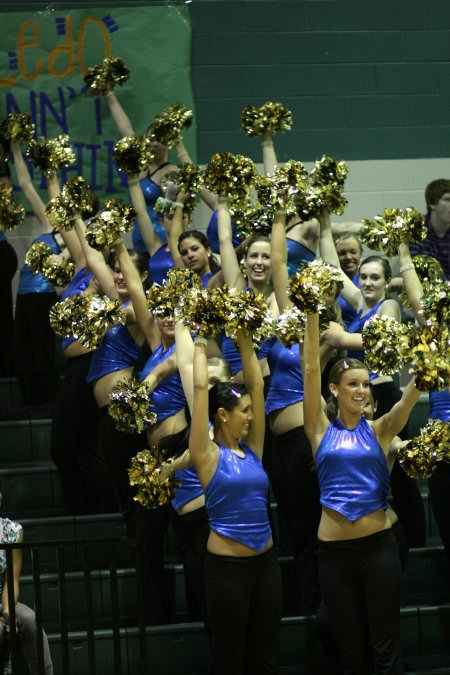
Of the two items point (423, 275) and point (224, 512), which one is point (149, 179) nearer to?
point (423, 275)

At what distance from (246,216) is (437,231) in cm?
130

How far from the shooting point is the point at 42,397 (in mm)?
5914

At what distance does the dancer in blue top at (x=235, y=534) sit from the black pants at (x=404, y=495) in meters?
0.88

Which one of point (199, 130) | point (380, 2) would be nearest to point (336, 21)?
point (380, 2)

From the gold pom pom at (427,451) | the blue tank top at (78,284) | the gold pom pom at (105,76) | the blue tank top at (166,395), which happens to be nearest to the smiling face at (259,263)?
the blue tank top at (166,395)

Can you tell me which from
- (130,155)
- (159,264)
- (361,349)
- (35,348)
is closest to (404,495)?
(361,349)

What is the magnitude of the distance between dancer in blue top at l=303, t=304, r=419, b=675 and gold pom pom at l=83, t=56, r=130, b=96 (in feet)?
8.27

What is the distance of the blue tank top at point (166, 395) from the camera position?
4.68 meters

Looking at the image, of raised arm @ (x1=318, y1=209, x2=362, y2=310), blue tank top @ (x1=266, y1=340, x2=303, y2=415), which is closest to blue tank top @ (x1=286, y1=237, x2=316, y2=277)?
raised arm @ (x1=318, y1=209, x2=362, y2=310)

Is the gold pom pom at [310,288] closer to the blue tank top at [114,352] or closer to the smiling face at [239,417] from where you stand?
the smiling face at [239,417]

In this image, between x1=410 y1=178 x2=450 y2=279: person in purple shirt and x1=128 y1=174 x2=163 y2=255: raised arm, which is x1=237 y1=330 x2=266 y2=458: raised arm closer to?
x1=128 y1=174 x2=163 y2=255: raised arm

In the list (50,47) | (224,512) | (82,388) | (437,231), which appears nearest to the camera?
(224,512)

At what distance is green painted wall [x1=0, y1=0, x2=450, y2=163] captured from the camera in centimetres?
707

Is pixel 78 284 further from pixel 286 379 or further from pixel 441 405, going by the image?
pixel 441 405
